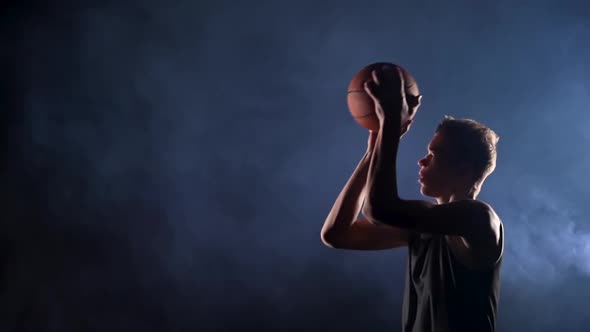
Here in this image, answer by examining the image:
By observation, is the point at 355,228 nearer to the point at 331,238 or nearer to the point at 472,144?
the point at 331,238

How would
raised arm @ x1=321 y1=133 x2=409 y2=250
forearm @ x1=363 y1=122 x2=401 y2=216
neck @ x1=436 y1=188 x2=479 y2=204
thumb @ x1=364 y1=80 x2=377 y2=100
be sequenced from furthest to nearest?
raised arm @ x1=321 y1=133 x2=409 y2=250, neck @ x1=436 y1=188 x2=479 y2=204, thumb @ x1=364 y1=80 x2=377 y2=100, forearm @ x1=363 y1=122 x2=401 y2=216

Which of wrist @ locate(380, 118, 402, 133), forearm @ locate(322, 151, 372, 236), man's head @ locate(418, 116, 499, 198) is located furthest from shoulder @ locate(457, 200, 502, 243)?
forearm @ locate(322, 151, 372, 236)

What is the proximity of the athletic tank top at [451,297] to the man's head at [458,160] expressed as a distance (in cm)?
20

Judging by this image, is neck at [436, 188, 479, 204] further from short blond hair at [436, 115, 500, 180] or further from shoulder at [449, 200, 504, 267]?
shoulder at [449, 200, 504, 267]

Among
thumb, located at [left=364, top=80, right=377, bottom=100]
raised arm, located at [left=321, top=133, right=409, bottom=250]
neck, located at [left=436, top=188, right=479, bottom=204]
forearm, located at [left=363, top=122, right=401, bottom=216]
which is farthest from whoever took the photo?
raised arm, located at [left=321, top=133, right=409, bottom=250]

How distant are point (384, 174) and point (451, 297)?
1.54 feet

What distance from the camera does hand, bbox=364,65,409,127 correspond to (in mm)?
1566

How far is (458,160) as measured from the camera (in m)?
1.78

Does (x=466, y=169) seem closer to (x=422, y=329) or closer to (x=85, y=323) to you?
(x=422, y=329)

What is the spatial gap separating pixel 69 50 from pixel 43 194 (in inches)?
61.8

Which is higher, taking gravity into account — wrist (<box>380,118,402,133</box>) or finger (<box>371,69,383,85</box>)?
finger (<box>371,69,383,85</box>)

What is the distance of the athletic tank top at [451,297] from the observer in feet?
5.17

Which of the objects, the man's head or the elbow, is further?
the elbow

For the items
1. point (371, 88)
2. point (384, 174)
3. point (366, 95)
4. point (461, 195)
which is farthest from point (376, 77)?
point (461, 195)
